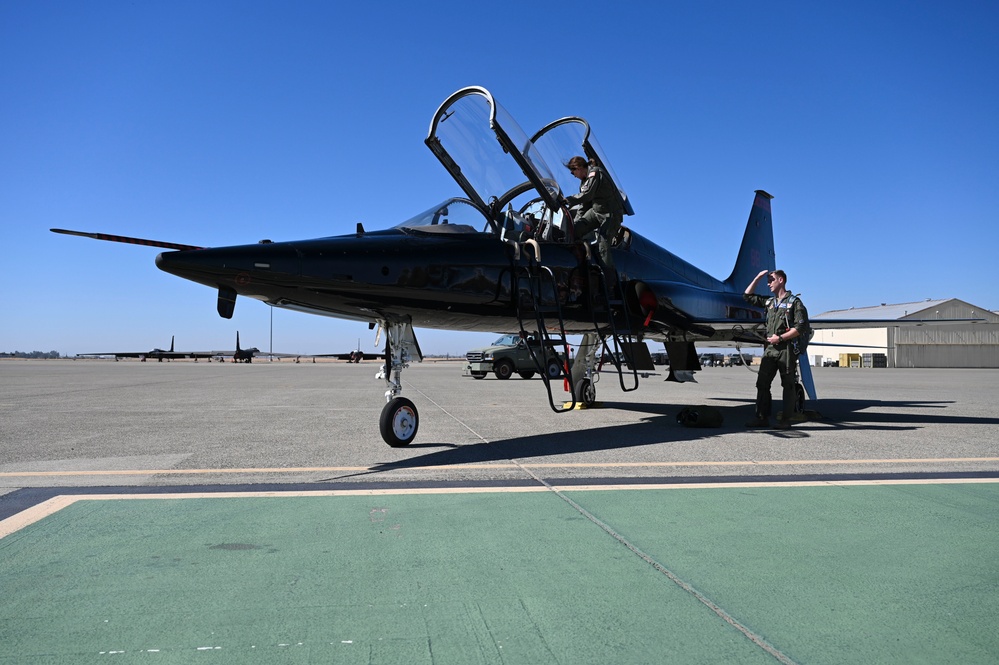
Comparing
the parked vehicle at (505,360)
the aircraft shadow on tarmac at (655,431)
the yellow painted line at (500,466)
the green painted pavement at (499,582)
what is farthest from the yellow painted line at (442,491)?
the parked vehicle at (505,360)

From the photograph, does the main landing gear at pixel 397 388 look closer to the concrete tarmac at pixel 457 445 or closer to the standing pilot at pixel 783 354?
the concrete tarmac at pixel 457 445

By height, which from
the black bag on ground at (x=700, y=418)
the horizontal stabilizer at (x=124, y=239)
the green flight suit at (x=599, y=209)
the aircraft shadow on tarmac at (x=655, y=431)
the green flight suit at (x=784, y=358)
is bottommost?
the aircraft shadow on tarmac at (x=655, y=431)

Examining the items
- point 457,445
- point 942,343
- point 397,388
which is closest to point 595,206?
point 397,388

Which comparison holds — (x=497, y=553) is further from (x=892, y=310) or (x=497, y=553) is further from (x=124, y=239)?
(x=892, y=310)

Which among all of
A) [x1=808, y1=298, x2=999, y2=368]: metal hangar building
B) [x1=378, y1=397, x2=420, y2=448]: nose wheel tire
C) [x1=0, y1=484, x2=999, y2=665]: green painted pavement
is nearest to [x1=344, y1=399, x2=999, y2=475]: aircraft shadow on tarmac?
[x1=378, y1=397, x2=420, y2=448]: nose wheel tire

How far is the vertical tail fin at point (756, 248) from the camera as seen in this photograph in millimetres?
15773

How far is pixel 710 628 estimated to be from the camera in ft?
7.12

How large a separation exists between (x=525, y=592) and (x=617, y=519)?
1252 millimetres

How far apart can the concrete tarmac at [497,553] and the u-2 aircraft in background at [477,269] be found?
1494mm

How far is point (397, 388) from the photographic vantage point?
6.88 metres

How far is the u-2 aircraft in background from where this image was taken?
5934 mm

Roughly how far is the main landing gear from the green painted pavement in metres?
2.36

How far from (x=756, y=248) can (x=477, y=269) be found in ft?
38.2

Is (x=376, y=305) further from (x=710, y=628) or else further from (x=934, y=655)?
(x=934, y=655)
